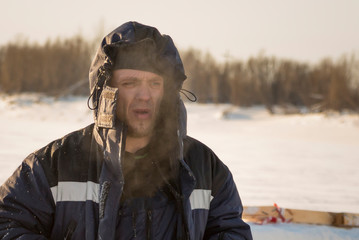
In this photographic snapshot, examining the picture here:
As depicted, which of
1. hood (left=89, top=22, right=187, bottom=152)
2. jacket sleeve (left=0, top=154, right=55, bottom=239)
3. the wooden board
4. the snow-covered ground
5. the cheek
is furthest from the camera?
the snow-covered ground

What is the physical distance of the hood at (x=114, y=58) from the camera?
1976mm

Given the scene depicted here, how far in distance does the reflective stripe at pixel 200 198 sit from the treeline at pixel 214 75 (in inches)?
971

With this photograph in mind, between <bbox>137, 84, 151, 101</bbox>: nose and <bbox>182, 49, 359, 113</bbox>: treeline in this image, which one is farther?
<bbox>182, 49, 359, 113</bbox>: treeline

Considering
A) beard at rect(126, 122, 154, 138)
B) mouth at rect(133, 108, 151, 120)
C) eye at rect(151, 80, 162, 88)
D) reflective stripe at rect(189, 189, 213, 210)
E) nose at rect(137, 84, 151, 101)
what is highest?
eye at rect(151, 80, 162, 88)

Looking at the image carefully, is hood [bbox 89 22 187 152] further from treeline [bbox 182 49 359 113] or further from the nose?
treeline [bbox 182 49 359 113]

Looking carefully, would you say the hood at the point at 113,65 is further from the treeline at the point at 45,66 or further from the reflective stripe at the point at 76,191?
the treeline at the point at 45,66

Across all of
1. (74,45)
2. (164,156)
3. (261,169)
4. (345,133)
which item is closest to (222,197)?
(164,156)

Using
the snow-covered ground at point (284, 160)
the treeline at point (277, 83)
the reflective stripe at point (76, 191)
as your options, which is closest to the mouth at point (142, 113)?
the reflective stripe at point (76, 191)

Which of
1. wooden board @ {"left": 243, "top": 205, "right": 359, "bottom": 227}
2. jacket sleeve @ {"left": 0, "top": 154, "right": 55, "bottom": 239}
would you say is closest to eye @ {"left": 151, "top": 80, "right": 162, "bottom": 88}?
jacket sleeve @ {"left": 0, "top": 154, "right": 55, "bottom": 239}

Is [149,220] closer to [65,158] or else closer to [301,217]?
[65,158]

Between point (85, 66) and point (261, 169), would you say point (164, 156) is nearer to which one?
point (261, 169)

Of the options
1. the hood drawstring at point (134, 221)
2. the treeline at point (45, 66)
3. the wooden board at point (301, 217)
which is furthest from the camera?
the treeline at point (45, 66)

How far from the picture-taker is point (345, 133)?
1664 cm

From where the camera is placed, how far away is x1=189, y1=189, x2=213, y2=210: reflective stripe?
199 centimetres
